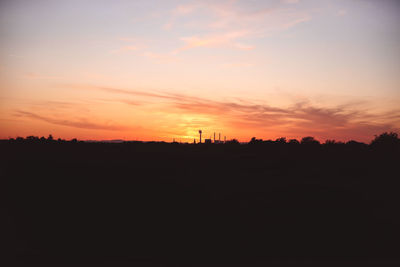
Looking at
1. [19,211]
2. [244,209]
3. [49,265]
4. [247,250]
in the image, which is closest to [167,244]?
[247,250]

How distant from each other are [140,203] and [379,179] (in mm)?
16315

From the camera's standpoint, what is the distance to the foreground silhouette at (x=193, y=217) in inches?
368

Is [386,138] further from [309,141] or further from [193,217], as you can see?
[193,217]

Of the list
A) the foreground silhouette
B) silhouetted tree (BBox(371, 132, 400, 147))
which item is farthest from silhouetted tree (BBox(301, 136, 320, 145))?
the foreground silhouette

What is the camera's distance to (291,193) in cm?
1642

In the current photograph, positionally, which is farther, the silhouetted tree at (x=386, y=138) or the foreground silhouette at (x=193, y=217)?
the silhouetted tree at (x=386, y=138)

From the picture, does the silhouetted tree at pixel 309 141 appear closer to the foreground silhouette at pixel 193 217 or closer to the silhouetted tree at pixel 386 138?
the silhouetted tree at pixel 386 138

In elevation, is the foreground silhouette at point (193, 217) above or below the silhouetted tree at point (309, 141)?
below

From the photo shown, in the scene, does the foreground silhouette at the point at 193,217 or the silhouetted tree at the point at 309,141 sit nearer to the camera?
the foreground silhouette at the point at 193,217

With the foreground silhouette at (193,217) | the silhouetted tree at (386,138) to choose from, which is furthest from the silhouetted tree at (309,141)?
the foreground silhouette at (193,217)

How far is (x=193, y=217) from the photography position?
12.6m

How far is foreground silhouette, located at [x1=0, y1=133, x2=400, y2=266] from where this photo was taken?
934cm

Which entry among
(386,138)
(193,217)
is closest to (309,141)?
(386,138)

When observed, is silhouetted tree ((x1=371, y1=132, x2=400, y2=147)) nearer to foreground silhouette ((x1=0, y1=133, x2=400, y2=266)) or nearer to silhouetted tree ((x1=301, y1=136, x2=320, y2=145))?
silhouetted tree ((x1=301, y1=136, x2=320, y2=145))
